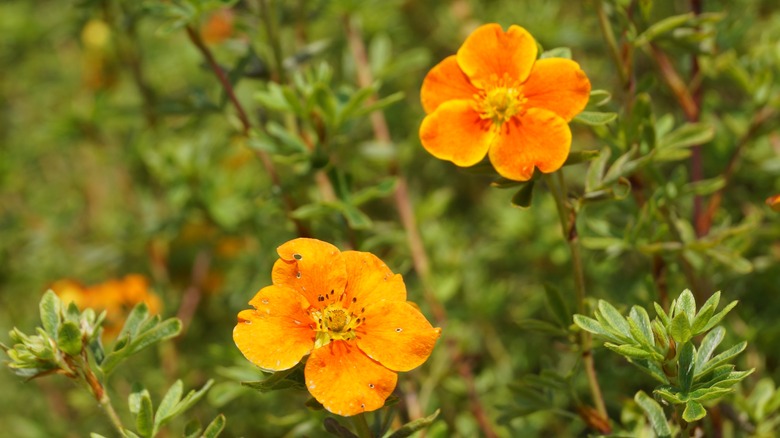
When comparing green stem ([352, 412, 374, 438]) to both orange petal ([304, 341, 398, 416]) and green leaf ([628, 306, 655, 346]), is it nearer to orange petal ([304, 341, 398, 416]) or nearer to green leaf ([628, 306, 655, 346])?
orange petal ([304, 341, 398, 416])

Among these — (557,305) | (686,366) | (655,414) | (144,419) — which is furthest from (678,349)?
(144,419)

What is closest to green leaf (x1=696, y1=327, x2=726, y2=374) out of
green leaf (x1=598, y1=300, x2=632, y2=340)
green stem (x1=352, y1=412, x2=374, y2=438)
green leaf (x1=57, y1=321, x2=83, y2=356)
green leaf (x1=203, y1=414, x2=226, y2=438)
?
green leaf (x1=598, y1=300, x2=632, y2=340)

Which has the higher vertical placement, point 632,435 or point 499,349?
point 632,435

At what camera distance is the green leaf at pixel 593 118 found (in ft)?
4.30

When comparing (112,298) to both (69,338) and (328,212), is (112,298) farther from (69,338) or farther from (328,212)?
(69,338)

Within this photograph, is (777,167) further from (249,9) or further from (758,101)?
(249,9)

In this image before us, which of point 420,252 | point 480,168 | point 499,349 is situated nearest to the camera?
point 480,168

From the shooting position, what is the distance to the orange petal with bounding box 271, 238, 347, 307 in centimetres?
122

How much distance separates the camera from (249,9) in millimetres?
2014

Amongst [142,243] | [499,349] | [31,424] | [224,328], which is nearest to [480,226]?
[499,349]

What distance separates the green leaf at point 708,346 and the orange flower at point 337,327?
391 mm

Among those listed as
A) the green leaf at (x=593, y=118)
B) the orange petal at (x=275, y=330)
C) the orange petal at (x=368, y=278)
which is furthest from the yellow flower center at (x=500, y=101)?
the orange petal at (x=275, y=330)

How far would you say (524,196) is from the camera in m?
1.31

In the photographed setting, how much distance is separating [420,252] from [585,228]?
0.67 metres
